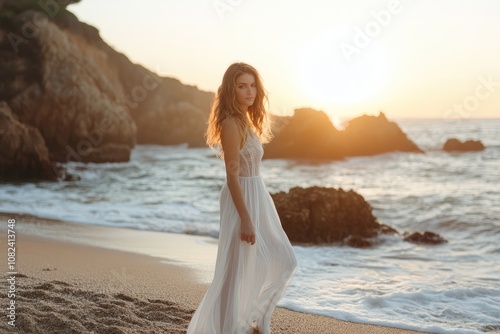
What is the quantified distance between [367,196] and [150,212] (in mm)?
7193

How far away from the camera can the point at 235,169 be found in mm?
3928

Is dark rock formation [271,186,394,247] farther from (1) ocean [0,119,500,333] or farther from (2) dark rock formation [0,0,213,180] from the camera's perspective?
(2) dark rock formation [0,0,213,180]

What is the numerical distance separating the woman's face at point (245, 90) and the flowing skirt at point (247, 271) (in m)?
0.54

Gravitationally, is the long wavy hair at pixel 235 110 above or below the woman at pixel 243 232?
Result: above

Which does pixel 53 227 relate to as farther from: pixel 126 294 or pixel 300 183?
pixel 300 183

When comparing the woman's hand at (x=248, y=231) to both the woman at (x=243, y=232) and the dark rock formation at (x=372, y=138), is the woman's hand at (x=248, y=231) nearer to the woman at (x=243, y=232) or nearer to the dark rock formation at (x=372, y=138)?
the woman at (x=243, y=232)

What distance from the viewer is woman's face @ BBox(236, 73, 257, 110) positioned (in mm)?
3990

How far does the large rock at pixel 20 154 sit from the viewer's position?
59.6ft

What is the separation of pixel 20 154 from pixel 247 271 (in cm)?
1619

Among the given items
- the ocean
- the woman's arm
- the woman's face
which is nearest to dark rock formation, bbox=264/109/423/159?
the ocean

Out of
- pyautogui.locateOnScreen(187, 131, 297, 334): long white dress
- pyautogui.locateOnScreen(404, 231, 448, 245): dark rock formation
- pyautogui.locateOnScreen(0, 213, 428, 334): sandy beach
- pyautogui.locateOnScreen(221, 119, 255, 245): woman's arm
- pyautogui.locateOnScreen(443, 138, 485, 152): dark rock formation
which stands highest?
pyautogui.locateOnScreen(443, 138, 485, 152): dark rock formation

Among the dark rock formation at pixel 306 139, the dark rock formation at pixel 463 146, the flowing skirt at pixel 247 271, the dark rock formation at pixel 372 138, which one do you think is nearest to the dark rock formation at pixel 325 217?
the flowing skirt at pixel 247 271

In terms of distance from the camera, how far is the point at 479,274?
7.71 meters

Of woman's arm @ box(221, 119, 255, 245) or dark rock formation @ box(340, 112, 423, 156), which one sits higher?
dark rock formation @ box(340, 112, 423, 156)
